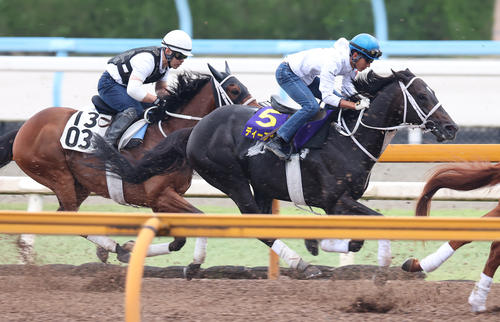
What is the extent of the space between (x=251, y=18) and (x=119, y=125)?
6279 mm

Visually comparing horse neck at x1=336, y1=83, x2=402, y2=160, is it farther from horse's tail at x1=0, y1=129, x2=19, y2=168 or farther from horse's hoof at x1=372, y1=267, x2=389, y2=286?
horse's tail at x1=0, y1=129, x2=19, y2=168

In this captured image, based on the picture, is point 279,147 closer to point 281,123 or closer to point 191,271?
point 281,123

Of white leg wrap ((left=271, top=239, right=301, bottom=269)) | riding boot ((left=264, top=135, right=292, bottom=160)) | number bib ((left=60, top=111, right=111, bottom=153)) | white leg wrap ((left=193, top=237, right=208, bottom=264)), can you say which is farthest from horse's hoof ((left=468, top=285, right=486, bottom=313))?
number bib ((left=60, top=111, right=111, bottom=153))

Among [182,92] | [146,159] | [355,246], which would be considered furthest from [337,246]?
[182,92]

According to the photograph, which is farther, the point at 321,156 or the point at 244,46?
the point at 244,46

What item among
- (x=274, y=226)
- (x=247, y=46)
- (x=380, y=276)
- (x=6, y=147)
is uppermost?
(x=247, y=46)

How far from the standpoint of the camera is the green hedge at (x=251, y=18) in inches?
436

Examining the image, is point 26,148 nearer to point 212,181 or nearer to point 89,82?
point 212,181

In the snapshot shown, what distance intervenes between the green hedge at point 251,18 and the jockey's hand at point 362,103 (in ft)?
20.0

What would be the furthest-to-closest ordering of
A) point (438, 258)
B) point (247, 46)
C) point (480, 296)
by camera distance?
point (247, 46) → point (438, 258) → point (480, 296)

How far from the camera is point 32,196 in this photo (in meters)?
5.98

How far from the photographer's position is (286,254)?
4938mm

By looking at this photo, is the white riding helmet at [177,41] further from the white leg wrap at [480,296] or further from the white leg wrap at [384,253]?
the white leg wrap at [480,296]

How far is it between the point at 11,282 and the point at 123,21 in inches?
261
